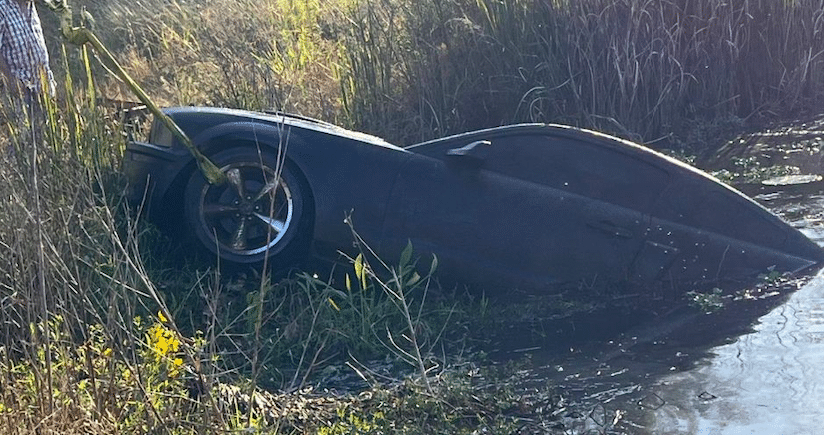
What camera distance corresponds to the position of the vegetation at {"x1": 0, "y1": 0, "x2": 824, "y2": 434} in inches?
176

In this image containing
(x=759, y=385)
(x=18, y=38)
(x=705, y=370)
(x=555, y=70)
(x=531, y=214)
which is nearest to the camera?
(x=759, y=385)

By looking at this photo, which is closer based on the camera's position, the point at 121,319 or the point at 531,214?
the point at 121,319

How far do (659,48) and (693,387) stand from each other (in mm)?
5310

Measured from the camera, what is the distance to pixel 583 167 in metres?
6.52

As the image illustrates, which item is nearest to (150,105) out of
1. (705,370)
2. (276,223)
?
(276,223)

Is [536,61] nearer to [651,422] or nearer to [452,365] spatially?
[452,365]

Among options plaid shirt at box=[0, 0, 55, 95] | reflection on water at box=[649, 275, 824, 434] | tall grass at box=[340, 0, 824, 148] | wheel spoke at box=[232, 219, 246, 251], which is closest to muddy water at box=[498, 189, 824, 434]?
reflection on water at box=[649, 275, 824, 434]

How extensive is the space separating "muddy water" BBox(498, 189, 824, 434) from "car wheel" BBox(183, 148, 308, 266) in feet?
4.48

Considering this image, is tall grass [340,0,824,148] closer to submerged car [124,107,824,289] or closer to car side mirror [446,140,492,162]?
submerged car [124,107,824,289]

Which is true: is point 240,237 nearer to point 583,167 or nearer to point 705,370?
point 583,167

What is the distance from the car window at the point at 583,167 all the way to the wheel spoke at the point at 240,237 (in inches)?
52.4

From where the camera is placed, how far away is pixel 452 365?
5785 millimetres

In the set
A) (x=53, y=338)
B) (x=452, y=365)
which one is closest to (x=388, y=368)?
(x=452, y=365)

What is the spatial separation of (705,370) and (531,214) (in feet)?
4.21
